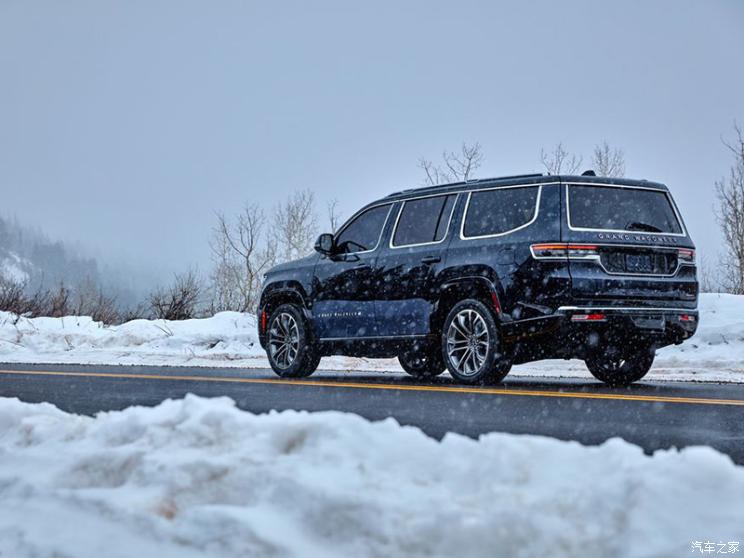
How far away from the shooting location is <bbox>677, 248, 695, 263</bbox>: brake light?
9.46 meters

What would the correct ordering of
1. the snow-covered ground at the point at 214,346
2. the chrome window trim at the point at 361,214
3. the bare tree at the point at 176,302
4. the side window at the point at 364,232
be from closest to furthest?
the chrome window trim at the point at 361,214
the side window at the point at 364,232
the snow-covered ground at the point at 214,346
the bare tree at the point at 176,302

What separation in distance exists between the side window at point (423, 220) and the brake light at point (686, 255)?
7.67ft

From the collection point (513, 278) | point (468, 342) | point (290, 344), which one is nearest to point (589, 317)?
point (513, 278)

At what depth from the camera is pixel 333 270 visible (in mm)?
11250

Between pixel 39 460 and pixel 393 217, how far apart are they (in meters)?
6.97

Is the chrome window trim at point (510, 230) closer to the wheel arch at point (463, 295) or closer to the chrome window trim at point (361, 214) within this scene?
the wheel arch at point (463, 295)

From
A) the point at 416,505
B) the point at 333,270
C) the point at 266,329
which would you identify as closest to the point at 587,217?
the point at 333,270

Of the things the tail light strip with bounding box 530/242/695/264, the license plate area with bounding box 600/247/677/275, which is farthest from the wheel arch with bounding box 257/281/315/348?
the license plate area with bounding box 600/247/677/275

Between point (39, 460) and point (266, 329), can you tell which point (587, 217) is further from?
point (39, 460)

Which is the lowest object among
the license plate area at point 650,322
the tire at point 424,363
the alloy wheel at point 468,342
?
the tire at point 424,363

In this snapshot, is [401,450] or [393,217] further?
[393,217]

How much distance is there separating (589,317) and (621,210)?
1.28 metres

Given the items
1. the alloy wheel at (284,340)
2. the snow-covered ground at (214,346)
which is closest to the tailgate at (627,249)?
the snow-covered ground at (214,346)

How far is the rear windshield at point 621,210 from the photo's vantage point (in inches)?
362
